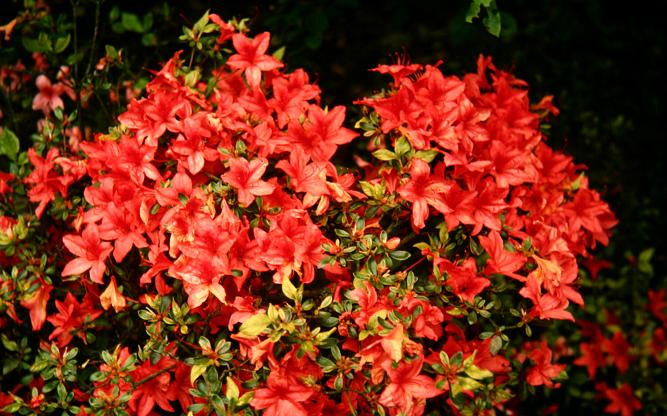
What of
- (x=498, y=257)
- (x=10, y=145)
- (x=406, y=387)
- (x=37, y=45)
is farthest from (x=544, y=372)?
(x=37, y=45)

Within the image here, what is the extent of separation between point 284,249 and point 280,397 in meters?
0.34

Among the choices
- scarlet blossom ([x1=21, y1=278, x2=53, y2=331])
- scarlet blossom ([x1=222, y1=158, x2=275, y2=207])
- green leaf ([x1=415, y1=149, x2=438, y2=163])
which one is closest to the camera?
scarlet blossom ([x1=222, y1=158, x2=275, y2=207])

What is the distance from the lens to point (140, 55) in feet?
10.3

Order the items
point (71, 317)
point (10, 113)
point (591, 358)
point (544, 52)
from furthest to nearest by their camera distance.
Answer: point (544, 52)
point (591, 358)
point (10, 113)
point (71, 317)

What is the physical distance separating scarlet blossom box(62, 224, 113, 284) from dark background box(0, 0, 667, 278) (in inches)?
41.2

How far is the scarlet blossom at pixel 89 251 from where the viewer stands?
171cm

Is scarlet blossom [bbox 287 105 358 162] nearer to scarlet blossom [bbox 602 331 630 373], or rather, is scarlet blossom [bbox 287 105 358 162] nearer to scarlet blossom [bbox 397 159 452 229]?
scarlet blossom [bbox 397 159 452 229]

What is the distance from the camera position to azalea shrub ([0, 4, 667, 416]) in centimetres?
158

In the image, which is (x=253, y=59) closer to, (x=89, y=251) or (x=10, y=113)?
(x=89, y=251)

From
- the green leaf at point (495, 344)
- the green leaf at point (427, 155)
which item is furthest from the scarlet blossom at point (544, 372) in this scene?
the green leaf at point (427, 155)

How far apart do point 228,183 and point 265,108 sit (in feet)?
1.07

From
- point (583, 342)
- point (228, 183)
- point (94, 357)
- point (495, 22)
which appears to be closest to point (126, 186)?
point (228, 183)

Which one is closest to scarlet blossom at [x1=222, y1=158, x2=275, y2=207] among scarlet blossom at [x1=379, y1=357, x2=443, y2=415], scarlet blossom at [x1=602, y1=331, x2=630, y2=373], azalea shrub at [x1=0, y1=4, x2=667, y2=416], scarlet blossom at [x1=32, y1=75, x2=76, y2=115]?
azalea shrub at [x1=0, y1=4, x2=667, y2=416]

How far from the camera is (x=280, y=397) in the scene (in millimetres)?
1541
